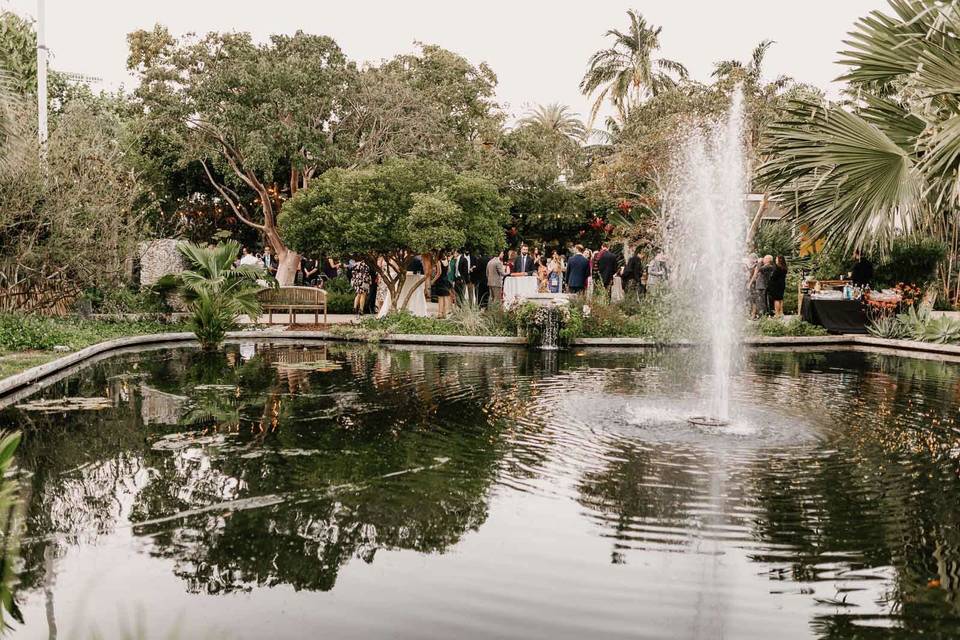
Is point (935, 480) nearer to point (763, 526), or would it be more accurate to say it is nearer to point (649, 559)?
point (763, 526)

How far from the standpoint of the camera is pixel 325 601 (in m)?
4.48

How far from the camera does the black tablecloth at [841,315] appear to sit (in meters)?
20.8

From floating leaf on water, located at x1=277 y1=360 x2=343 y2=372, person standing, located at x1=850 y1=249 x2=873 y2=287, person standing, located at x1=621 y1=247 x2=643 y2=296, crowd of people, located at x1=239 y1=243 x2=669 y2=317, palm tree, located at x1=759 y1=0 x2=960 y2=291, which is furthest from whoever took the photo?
person standing, located at x1=621 y1=247 x2=643 y2=296

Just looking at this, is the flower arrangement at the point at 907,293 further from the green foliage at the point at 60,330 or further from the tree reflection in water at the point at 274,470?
the green foliage at the point at 60,330

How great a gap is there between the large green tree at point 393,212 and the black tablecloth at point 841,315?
8.03 m

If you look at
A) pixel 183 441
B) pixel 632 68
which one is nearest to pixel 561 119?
pixel 632 68

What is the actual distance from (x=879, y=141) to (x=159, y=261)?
713 inches

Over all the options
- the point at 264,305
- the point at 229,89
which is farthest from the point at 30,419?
the point at 229,89

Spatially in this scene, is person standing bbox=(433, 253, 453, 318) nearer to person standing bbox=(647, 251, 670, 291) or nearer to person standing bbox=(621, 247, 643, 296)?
person standing bbox=(621, 247, 643, 296)

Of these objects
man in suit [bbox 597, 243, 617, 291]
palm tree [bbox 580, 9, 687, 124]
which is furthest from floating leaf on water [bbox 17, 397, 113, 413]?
palm tree [bbox 580, 9, 687, 124]

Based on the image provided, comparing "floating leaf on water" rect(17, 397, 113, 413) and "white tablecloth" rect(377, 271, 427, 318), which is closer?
"floating leaf on water" rect(17, 397, 113, 413)

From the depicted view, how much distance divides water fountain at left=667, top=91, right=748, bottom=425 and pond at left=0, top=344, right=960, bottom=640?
1568 mm

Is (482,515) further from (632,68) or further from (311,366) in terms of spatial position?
(632,68)

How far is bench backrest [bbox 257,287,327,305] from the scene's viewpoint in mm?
20469
